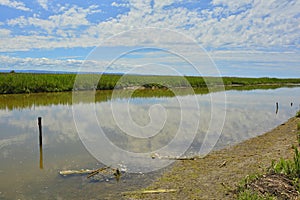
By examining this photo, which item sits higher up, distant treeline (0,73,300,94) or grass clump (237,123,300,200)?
distant treeline (0,73,300,94)

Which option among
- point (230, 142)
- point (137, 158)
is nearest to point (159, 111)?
point (230, 142)

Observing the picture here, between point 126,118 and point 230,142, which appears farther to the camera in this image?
point 126,118

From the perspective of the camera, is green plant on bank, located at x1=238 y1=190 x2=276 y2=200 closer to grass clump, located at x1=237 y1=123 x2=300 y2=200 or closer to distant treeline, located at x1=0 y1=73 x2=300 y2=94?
grass clump, located at x1=237 y1=123 x2=300 y2=200

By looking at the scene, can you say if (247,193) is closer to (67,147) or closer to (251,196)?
(251,196)

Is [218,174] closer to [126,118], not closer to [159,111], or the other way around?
[126,118]

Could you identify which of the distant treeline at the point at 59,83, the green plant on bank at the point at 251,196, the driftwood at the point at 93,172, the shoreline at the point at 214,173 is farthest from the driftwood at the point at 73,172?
the distant treeline at the point at 59,83

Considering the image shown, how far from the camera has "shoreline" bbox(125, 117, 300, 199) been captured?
5.61 m

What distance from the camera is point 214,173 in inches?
265

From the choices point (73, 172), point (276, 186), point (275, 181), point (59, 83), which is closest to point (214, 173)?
point (275, 181)

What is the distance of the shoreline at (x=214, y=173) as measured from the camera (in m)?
5.61

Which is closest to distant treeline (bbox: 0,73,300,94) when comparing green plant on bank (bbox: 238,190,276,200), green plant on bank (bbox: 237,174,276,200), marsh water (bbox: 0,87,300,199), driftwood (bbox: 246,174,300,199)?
marsh water (bbox: 0,87,300,199)

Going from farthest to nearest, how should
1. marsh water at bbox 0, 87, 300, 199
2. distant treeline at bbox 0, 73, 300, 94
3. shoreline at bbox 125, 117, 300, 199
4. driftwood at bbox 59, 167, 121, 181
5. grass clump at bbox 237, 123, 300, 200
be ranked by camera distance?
distant treeline at bbox 0, 73, 300, 94, driftwood at bbox 59, 167, 121, 181, marsh water at bbox 0, 87, 300, 199, shoreline at bbox 125, 117, 300, 199, grass clump at bbox 237, 123, 300, 200

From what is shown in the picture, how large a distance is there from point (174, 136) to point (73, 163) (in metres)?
4.59

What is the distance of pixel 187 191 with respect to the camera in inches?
227
